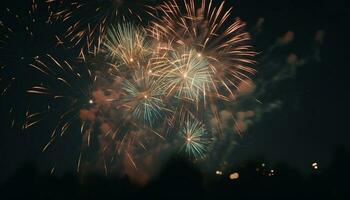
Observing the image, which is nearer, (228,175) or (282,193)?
(282,193)

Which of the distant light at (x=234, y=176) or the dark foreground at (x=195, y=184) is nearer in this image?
the dark foreground at (x=195, y=184)

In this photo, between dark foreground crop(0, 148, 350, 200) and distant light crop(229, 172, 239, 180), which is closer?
dark foreground crop(0, 148, 350, 200)

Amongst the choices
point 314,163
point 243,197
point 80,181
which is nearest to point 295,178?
point 314,163

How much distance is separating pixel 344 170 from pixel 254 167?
29.9 ft

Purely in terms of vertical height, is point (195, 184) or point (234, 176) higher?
point (234, 176)

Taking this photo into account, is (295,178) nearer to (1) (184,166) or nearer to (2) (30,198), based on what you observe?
(1) (184,166)

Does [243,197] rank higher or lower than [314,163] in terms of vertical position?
lower

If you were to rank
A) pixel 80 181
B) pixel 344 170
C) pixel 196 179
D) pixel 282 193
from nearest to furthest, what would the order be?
pixel 282 193 < pixel 196 179 < pixel 344 170 < pixel 80 181

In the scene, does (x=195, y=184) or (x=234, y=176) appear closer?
(x=195, y=184)

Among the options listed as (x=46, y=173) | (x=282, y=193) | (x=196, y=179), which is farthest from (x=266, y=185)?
(x=46, y=173)

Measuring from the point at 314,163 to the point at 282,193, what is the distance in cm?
962

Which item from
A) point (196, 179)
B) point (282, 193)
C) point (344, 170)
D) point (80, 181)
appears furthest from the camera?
point (80, 181)

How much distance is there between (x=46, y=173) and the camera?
47375 mm

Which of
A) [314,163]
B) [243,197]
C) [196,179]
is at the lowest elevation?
[243,197]
